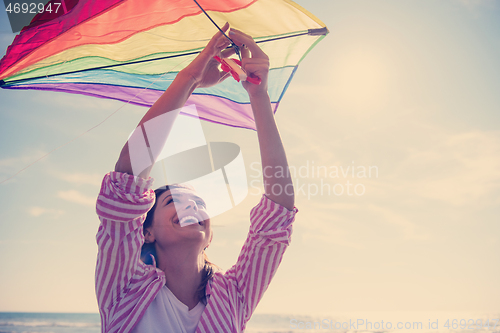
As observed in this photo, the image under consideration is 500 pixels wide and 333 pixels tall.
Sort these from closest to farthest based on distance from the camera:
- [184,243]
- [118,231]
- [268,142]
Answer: [118,231]
[268,142]
[184,243]

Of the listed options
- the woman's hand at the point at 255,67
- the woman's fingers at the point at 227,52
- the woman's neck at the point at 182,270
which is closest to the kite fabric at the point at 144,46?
the woman's fingers at the point at 227,52

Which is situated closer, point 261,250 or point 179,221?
point 261,250

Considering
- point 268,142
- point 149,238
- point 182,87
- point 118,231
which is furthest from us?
point 149,238

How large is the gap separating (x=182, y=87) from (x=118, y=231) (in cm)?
59

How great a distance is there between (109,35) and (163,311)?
146 cm

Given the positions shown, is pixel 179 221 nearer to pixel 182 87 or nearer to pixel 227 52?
pixel 182 87

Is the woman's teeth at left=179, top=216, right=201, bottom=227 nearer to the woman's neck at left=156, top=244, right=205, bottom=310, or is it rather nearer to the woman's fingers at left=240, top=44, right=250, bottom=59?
the woman's neck at left=156, top=244, right=205, bottom=310

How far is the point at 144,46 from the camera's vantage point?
1.93 m

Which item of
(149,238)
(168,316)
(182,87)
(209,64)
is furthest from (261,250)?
(209,64)

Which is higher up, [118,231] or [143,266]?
[118,231]

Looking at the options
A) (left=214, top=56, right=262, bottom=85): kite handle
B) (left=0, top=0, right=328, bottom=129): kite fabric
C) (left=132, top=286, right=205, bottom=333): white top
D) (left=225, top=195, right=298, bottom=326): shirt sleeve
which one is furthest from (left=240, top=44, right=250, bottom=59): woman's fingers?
(left=132, top=286, right=205, bottom=333): white top

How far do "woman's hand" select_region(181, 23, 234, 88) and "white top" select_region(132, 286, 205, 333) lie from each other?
0.90m

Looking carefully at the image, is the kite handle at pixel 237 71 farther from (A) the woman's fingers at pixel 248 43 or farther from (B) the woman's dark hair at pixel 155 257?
(B) the woman's dark hair at pixel 155 257

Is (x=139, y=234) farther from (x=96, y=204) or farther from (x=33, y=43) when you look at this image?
(x=33, y=43)
